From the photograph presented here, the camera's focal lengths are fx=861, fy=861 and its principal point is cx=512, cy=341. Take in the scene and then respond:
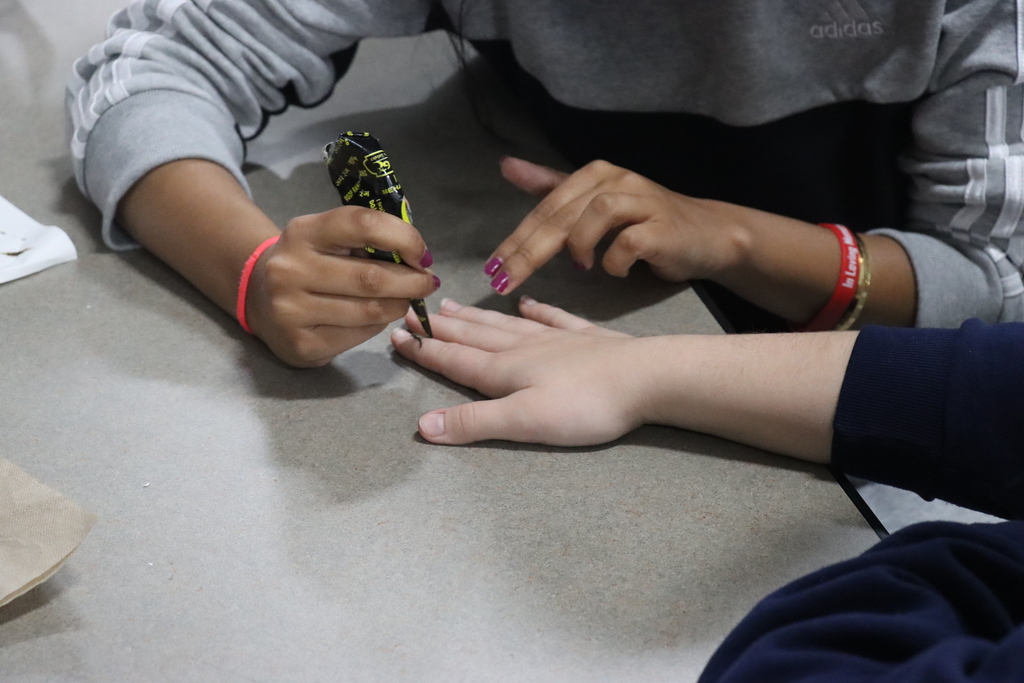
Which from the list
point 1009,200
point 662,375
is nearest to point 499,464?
point 662,375

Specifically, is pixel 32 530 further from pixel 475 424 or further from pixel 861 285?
pixel 861 285

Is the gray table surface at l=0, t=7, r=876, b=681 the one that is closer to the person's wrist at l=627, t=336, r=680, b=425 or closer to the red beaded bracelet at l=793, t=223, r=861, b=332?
the person's wrist at l=627, t=336, r=680, b=425

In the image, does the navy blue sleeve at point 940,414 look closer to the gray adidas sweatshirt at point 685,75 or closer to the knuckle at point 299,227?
the gray adidas sweatshirt at point 685,75

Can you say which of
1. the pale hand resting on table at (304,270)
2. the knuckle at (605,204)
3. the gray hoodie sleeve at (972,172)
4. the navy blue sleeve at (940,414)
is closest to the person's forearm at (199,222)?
the pale hand resting on table at (304,270)

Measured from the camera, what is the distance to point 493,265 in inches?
29.1

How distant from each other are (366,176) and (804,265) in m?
0.43

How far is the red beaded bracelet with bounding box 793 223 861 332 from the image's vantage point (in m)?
0.79

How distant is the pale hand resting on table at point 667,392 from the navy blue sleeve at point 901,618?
17cm

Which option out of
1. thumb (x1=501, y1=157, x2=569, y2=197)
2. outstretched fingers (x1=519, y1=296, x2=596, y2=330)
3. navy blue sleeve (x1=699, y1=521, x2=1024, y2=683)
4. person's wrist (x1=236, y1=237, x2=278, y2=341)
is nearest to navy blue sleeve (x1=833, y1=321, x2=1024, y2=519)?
navy blue sleeve (x1=699, y1=521, x2=1024, y2=683)

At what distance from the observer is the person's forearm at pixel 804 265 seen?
31.1 inches

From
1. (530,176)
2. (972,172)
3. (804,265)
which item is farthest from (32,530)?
(972,172)

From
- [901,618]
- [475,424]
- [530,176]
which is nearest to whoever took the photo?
[901,618]

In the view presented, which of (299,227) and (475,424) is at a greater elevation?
(299,227)

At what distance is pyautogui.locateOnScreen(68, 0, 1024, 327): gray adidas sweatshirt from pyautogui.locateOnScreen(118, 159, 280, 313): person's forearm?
0.06 feet
